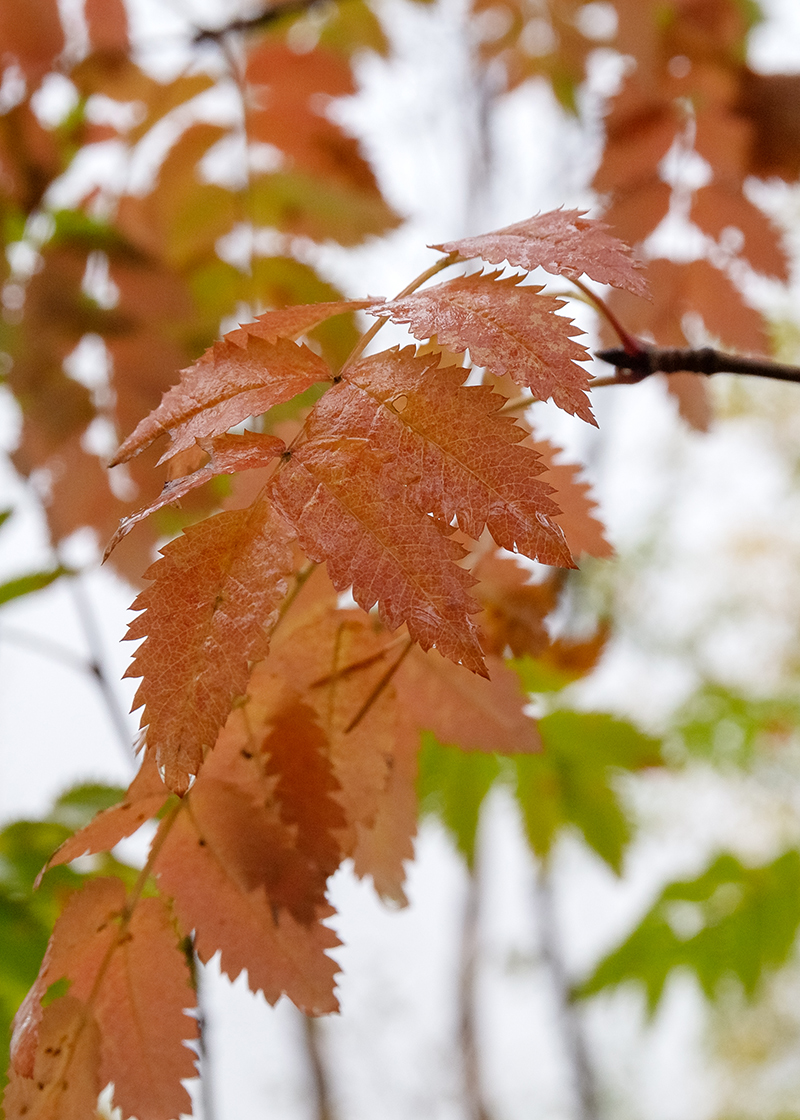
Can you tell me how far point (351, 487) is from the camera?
0.82ft

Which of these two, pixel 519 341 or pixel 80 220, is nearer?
pixel 519 341

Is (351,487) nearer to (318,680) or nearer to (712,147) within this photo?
(318,680)

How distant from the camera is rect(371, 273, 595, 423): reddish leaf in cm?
25

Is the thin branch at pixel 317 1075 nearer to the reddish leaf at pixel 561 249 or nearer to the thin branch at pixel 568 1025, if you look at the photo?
the thin branch at pixel 568 1025

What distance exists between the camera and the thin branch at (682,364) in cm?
32

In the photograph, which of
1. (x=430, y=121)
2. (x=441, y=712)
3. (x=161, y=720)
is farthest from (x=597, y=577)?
(x=161, y=720)

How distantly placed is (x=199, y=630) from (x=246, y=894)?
0.44 feet

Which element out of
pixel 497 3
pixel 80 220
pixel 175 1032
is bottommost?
pixel 175 1032

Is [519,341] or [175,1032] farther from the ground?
[519,341]

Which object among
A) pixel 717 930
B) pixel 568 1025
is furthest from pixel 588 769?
pixel 568 1025

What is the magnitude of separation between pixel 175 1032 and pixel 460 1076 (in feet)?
8.26

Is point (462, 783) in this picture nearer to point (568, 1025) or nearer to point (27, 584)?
point (27, 584)

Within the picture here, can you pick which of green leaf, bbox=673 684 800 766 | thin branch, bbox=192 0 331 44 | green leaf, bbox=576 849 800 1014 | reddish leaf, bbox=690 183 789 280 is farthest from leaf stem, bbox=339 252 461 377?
green leaf, bbox=673 684 800 766

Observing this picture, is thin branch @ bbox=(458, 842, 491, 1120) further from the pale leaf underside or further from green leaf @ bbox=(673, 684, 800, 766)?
the pale leaf underside
